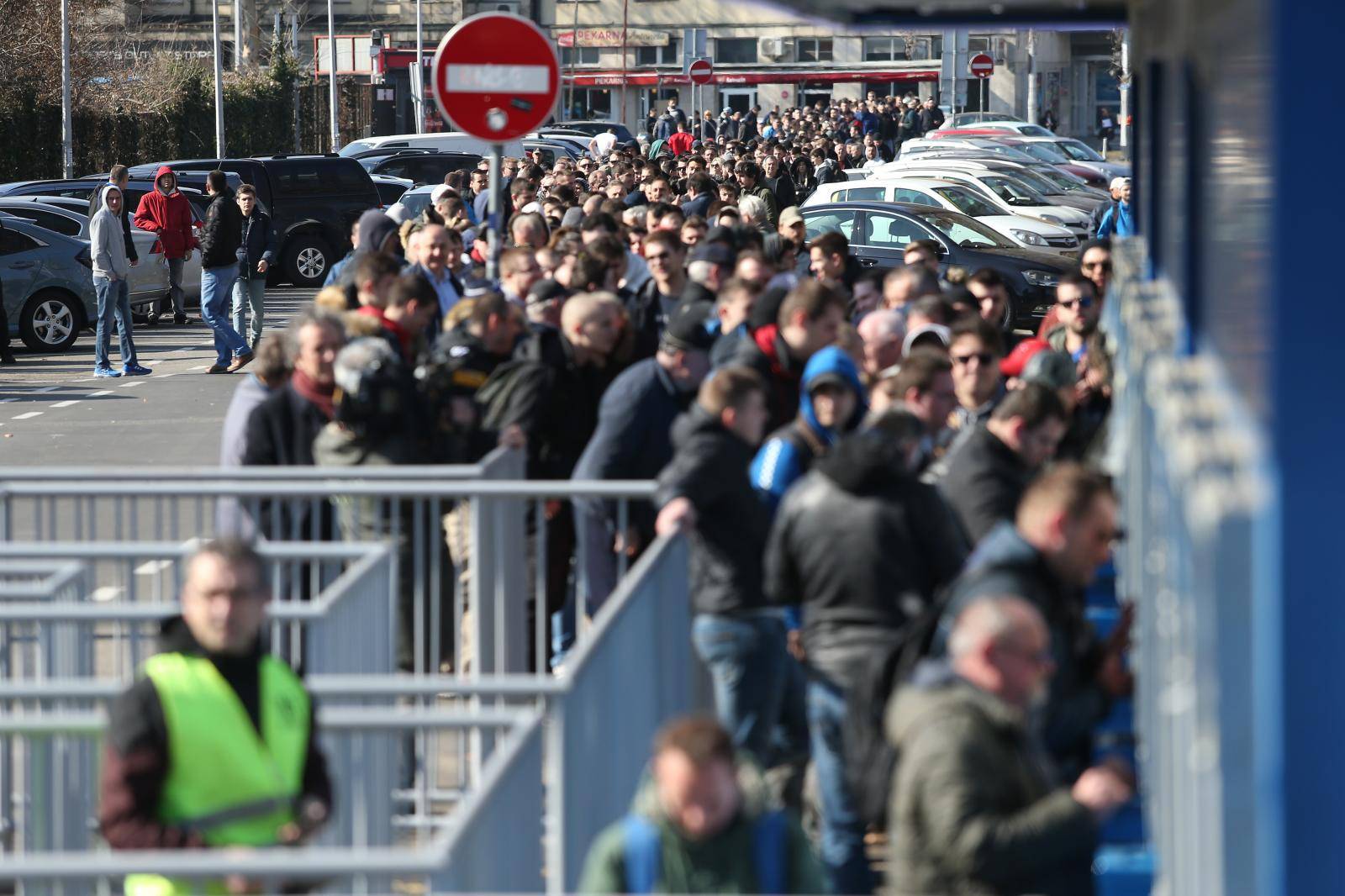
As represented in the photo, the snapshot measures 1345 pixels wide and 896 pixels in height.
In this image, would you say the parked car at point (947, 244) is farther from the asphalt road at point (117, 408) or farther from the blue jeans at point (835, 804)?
the blue jeans at point (835, 804)

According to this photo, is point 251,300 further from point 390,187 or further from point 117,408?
point 390,187

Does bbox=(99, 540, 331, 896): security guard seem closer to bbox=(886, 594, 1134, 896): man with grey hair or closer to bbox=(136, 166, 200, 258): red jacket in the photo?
bbox=(886, 594, 1134, 896): man with grey hair

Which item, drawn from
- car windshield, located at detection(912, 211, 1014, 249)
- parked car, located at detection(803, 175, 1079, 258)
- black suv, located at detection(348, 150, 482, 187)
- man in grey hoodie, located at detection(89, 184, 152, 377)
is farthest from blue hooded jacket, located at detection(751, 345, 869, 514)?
black suv, located at detection(348, 150, 482, 187)

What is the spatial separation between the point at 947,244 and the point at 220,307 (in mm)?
7374

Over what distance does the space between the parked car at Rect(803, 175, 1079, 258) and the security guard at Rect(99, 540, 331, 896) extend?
2260 cm

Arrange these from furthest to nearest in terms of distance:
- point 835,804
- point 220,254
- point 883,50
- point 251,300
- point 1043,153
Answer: point 883,50 < point 1043,153 < point 251,300 < point 220,254 < point 835,804

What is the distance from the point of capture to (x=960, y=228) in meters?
23.6

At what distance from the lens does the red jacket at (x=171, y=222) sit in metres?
24.3

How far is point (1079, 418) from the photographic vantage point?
30.9ft

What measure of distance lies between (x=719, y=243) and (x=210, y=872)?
30.9ft

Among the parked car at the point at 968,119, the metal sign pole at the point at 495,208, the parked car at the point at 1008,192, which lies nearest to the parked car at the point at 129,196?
the parked car at the point at 1008,192

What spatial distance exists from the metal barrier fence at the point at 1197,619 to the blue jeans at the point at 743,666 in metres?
1.25

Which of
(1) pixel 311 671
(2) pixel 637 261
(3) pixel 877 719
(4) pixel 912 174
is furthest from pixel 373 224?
(4) pixel 912 174

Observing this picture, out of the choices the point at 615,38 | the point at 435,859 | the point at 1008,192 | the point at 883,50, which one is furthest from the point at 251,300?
the point at 883,50
